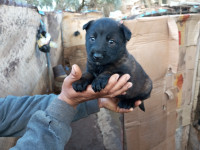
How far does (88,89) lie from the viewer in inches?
60.4

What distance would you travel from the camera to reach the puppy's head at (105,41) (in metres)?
1.61

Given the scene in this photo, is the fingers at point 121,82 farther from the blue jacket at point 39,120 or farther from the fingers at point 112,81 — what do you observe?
the blue jacket at point 39,120

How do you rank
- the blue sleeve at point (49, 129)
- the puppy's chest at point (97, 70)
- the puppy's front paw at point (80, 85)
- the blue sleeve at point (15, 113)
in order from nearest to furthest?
the blue sleeve at point (49, 129)
the puppy's front paw at point (80, 85)
the blue sleeve at point (15, 113)
the puppy's chest at point (97, 70)

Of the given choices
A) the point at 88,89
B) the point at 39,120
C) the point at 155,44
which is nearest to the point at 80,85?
the point at 88,89

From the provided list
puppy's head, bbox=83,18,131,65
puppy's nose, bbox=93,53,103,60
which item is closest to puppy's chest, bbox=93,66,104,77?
puppy's head, bbox=83,18,131,65

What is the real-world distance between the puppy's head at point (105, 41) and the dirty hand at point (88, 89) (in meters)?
0.27

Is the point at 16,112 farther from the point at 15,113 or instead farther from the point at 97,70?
the point at 97,70

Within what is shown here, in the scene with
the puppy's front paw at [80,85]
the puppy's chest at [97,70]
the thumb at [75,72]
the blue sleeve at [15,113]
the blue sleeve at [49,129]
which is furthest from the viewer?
the puppy's chest at [97,70]

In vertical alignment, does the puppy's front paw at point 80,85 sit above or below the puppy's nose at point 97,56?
below

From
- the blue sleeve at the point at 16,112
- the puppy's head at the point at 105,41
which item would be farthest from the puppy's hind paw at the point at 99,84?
the blue sleeve at the point at 16,112

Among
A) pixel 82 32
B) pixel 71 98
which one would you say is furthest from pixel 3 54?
pixel 82 32

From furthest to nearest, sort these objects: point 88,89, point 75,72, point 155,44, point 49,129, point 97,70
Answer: point 155,44, point 97,70, point 88,89, point 75,72, point 49,129

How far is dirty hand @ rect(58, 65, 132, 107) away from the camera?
55.1 inches

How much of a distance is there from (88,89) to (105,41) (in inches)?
20.3
